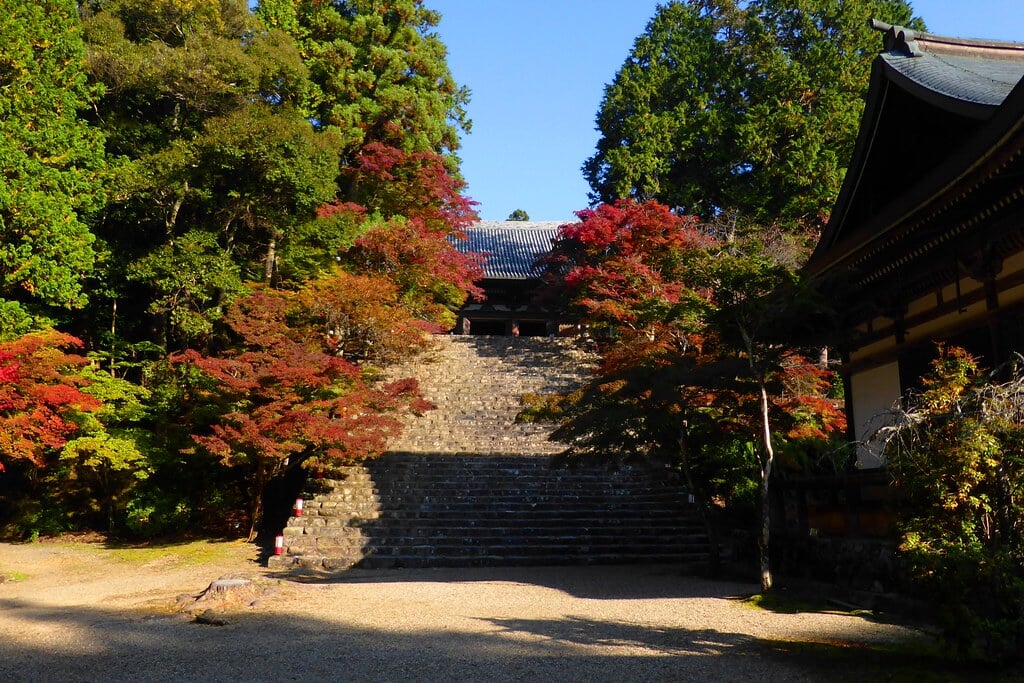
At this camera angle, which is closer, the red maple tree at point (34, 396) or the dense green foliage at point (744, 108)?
the red maple tree at point (34, 396)

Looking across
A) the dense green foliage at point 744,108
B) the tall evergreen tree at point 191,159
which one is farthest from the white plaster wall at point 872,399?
the dense green foliage at point 744,108

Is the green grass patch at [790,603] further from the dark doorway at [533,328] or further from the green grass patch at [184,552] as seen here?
the dark doorway at [533,328]

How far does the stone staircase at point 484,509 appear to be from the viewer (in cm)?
1214

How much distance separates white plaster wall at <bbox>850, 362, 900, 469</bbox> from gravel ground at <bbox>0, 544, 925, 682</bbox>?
2334 millimetres

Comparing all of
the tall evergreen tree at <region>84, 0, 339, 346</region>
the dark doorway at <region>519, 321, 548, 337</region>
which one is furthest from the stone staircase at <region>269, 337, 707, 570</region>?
the dark doorway at <region>519, 321, 548, 337</region>

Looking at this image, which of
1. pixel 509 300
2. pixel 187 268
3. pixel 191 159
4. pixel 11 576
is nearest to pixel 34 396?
pixel 11 576

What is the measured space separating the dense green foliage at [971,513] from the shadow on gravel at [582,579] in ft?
13.3

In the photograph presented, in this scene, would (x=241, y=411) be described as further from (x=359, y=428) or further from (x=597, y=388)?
(x=597, y=388)

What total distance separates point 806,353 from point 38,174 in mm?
14287

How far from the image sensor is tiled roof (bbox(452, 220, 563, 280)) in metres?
29.2

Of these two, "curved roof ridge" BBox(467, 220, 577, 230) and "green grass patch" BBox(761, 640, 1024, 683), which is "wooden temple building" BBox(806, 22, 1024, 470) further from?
"curved roof ridge" BBox(467, 220, 577, 230)

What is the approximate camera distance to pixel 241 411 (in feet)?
42.9

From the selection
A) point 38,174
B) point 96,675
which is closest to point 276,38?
point 38,174

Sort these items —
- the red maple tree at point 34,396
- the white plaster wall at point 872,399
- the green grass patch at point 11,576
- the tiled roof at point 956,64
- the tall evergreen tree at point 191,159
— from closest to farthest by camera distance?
the tiled roof at point 956,64 → the white plaster wall at point 872,399 → the green grass patch at point 11,576 → the red maple tree at point 34,396 → the tall evergreen tree at point 191,159
